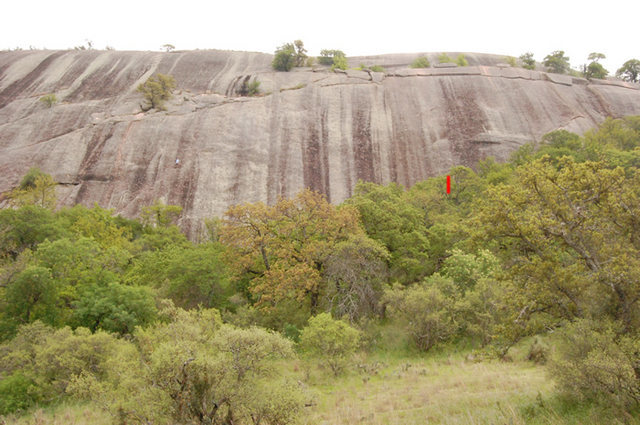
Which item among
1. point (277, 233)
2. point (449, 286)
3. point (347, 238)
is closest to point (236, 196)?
point (277, 233)

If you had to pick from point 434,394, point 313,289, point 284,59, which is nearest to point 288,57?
point 284,59

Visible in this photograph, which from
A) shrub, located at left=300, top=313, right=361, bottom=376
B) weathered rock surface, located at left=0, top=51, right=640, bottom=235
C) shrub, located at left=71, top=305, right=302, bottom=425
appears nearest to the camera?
shrub, located at left=71, top=305, right=302, bottom=425

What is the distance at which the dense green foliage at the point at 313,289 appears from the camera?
29.0 feet

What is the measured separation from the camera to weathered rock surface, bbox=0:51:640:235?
31.8 metres

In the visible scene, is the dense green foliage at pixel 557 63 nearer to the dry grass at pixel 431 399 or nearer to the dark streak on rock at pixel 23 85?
the dry grass at pixel 431 399

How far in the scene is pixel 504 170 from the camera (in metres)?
29.3

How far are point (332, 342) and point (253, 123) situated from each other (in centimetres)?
2551

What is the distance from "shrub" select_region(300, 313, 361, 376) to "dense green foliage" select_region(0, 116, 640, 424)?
56mm

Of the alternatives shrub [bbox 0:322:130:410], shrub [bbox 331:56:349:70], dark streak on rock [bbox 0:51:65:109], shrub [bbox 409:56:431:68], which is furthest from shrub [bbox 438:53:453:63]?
shrub [bbox 0:322:130:410]

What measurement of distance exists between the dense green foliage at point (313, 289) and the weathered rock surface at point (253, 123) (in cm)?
335

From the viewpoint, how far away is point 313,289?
60.8 ft

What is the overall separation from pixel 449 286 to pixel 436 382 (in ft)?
18.6

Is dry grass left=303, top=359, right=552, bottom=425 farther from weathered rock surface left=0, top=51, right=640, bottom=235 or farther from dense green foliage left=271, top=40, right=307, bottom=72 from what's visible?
dense green foliage left=271, top=40, right=307, bottom=72

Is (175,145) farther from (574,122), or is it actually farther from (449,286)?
(574,122)
